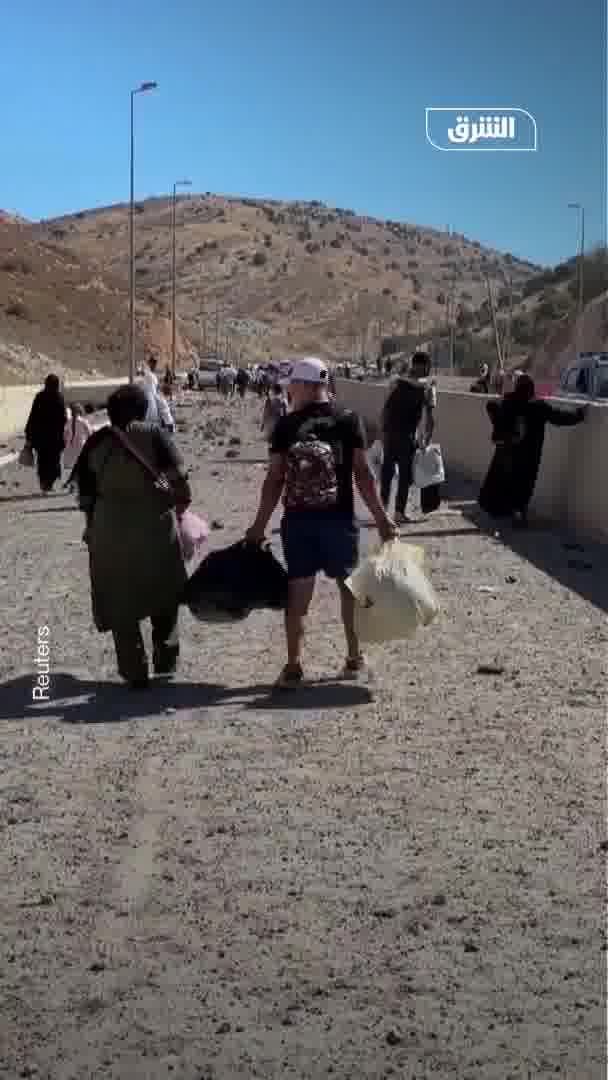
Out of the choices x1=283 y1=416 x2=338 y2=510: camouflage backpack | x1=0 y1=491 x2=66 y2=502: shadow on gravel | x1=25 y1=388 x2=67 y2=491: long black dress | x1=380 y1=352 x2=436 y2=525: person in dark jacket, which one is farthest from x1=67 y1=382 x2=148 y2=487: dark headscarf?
x1=0 y1=491 x2=66 y2=502: shadow on gravel

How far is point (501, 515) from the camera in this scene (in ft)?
58.1

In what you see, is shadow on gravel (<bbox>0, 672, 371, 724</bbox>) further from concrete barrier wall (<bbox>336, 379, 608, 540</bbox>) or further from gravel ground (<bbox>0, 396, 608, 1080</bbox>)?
concrete barrier wall (<bbox>336, 379, 608, 540</bbox>)

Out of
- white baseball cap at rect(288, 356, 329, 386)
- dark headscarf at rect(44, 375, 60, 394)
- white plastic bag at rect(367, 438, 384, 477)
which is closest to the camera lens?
white baseball cap at rect(288, 356, 329, 386)

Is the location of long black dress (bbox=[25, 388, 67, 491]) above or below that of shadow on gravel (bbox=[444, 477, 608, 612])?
above

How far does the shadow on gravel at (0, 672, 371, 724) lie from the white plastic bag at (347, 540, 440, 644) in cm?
34

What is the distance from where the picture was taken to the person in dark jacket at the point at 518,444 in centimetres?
1698

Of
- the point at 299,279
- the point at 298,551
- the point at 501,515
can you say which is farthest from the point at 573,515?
the point at 299,279

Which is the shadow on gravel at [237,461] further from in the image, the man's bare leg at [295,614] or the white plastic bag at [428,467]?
the man's bare leg at [295,614]

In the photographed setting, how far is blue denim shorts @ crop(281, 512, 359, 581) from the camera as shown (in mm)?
8828

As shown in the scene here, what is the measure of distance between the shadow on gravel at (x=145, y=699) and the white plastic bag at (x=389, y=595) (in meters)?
0.34

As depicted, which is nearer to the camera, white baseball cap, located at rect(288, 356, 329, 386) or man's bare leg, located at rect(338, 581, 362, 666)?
white baseball cap, located at rect(288, 356, 329, 386)

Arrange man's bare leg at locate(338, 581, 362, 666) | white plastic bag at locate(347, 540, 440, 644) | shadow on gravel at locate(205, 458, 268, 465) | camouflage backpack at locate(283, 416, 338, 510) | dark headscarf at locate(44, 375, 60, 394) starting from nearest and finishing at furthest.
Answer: camouflage backpack at locate(283, 416, 338, 510), white plastic bag at locate(347, 540, 440, 644), man's bare leg at locate(338, 581, 362, 666), dark headscarf at locate(44, 375, 60, 394), shadow on gravel at locate(205, 458, 268, 465)

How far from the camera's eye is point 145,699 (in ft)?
29.4

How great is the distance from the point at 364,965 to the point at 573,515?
40.5ft
